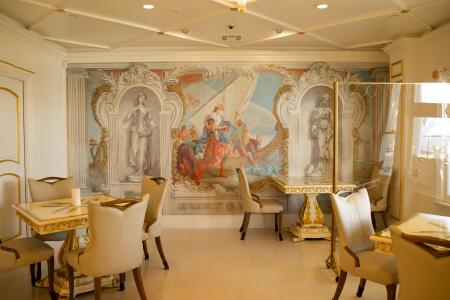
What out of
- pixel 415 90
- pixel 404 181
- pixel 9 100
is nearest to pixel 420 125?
pixel 415 90

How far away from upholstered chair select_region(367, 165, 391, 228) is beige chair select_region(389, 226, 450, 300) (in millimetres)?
2719

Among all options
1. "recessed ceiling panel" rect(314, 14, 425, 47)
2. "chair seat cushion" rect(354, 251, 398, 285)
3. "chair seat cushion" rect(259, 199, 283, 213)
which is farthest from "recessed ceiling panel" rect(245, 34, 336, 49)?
"chair seat cushion" rect(354, 251, 398, 285)

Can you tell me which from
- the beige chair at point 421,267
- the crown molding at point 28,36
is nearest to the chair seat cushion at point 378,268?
the beige chair at point 421,267

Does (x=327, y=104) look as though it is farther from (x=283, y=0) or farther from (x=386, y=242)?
(x=386, y=242)

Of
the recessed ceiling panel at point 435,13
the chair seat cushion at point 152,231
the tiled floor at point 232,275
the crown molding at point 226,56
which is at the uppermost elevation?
the recessed ceiling panel at point 435,13

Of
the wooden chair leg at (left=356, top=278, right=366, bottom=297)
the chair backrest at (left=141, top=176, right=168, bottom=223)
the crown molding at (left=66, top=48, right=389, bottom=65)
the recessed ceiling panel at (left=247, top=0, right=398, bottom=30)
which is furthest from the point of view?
the crown molding at (left=66, top=48, right=389, bottom=65)

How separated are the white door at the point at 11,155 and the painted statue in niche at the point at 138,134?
5.06 feet

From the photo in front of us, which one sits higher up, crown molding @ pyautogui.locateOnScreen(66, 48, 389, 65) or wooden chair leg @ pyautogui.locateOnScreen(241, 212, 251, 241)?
crown molding @ pyautogui.locateOnScreen(66, 48, 389, 65)

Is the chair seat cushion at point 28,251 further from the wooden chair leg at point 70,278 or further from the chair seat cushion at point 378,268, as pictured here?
the chair seat cushion at point 378,268

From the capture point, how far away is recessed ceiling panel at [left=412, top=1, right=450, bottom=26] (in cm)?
399

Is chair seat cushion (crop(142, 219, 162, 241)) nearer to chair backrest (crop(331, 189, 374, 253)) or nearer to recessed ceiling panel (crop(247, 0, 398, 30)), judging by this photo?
chair backrest (crop(331, 189, 374, 253))

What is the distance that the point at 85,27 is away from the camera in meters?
4.74

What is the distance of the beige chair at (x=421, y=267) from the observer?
79.6 inches

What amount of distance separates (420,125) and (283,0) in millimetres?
2050
